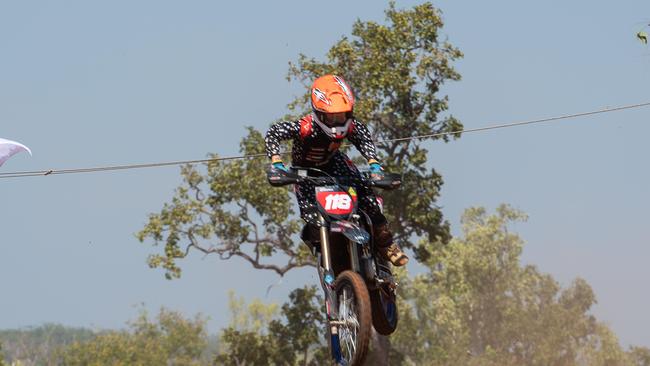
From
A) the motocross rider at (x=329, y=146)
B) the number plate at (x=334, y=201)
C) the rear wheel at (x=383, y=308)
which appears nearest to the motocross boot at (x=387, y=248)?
the motocross rider at (x=329, y=146)

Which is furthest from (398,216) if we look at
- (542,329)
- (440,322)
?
(542,329)

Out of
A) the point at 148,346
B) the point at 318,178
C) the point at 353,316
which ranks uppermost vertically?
the point at 148,346

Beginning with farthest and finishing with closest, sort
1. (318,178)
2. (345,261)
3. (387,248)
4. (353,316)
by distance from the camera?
(345,261)
(387,248)
(318,178)
(353,316)

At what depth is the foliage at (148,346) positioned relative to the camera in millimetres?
92438

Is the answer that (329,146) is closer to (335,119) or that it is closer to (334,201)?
(335,119)

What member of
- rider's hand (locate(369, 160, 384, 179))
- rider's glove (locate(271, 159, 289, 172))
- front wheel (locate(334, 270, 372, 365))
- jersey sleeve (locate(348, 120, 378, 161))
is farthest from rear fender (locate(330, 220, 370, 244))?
jersey sleeve (locate(348, 120, 378, 161))

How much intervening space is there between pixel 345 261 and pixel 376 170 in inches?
36.3

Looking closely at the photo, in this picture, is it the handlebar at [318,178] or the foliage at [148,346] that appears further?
the foliage at [148,346]

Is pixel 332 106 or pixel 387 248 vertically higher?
pixel 332 106

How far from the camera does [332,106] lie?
10.8 meters

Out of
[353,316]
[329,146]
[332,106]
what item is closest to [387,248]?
[353,316]

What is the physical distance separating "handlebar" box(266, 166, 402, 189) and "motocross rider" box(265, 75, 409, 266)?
7 cm

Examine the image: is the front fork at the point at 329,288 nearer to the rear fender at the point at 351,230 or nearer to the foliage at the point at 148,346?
the rear fender at the point at 351,230

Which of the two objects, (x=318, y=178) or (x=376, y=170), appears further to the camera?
(x=376, y=170)
